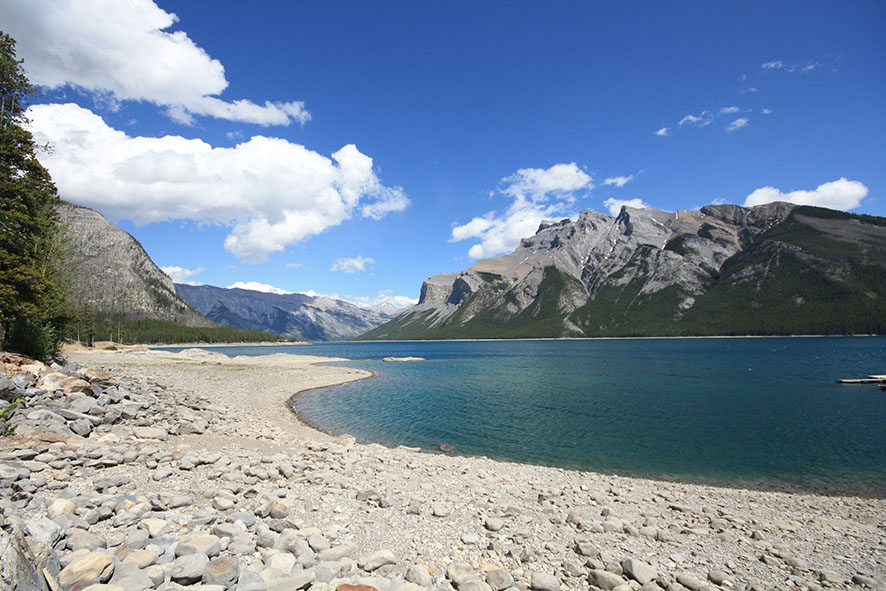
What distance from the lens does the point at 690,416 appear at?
3628 cm

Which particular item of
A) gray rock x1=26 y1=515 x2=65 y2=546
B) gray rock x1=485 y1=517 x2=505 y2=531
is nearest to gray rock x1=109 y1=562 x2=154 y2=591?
gray rock x1=26 y1=515 x2=65 y2=546

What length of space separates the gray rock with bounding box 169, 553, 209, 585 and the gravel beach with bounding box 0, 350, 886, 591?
0.03 meters

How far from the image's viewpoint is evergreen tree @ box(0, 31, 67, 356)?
2449cm

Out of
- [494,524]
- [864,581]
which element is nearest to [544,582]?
[494,524]

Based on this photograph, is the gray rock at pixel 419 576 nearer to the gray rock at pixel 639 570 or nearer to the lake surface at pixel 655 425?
the gray rock at pixel 639 570

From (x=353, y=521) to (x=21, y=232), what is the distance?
3347 centimetres

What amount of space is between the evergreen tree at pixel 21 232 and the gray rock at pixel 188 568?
2666cm

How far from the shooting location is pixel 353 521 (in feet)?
37.0

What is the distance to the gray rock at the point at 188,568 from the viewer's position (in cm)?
688

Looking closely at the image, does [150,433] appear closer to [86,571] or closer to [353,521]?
[353,521]

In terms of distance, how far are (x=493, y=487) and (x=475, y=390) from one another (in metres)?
38.9

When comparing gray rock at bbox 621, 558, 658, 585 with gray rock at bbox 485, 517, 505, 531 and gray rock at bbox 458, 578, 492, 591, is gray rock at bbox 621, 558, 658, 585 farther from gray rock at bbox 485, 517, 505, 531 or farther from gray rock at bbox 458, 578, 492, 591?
gray rock at bbox 458, 578, 492, 591

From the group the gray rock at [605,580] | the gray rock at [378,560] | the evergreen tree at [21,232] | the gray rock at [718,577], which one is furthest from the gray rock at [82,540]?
the evergreen tree at [21,232]

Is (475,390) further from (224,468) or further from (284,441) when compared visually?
(224,468)
